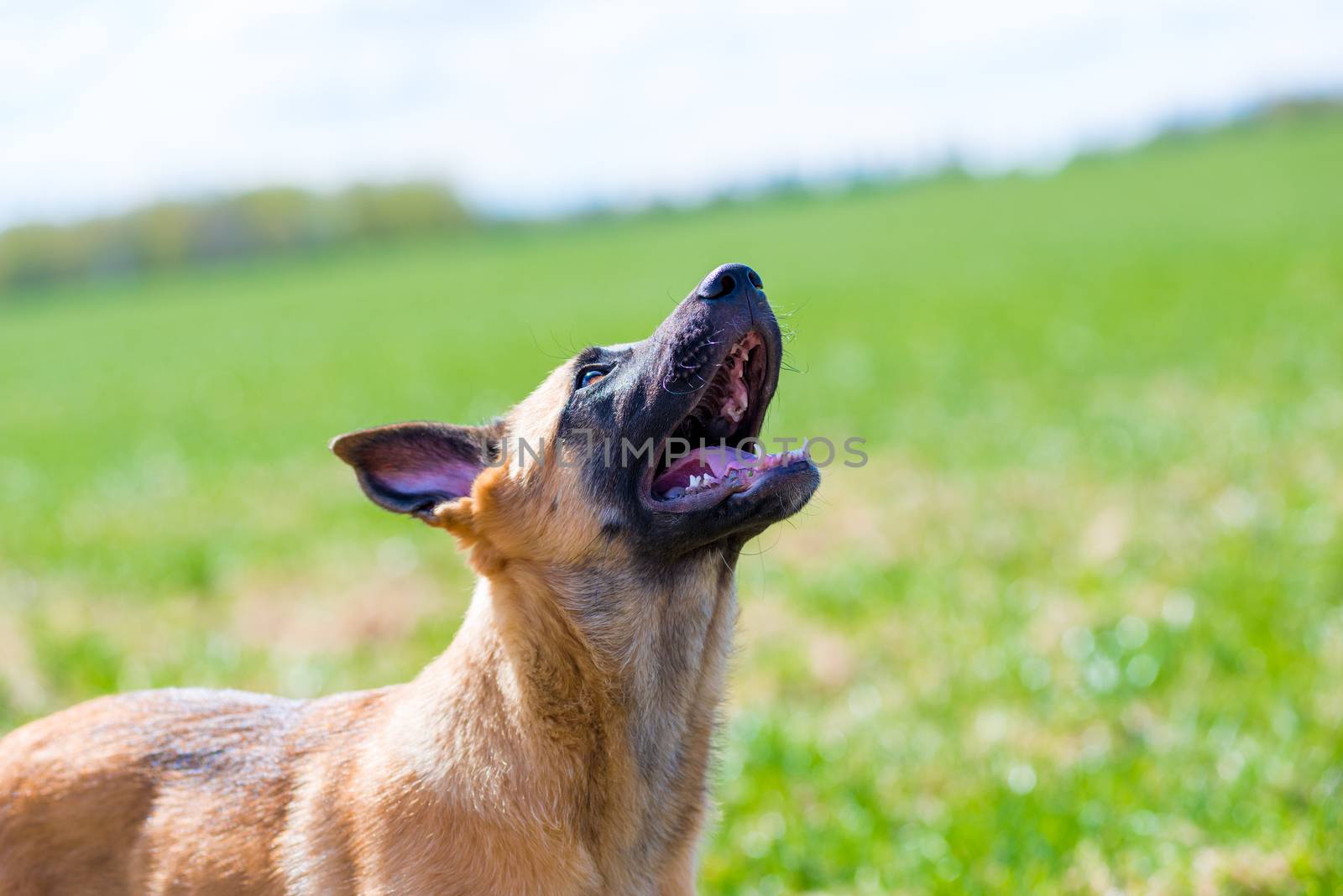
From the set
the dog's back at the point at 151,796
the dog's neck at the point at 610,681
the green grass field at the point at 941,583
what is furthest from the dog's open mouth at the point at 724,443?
the dog's back at the point at 151,796

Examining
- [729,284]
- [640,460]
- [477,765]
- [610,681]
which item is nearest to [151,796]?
[477,765]

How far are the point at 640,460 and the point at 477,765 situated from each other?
0.89 metres

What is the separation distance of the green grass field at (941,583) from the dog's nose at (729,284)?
1.02 meters

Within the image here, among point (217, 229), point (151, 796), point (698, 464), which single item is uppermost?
point (698, 464)

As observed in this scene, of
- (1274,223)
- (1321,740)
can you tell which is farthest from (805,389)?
(1274,223)

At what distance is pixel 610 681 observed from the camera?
308 cm

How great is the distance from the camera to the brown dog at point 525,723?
9.66 feet

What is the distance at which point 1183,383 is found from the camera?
491 inches

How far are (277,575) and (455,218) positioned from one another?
3629 inches

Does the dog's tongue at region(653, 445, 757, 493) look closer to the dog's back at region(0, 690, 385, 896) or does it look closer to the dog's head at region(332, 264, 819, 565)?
the dog's head at region(332, 264, 819, 565)

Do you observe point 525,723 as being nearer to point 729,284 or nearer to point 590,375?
point 590,375

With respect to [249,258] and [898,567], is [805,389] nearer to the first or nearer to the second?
[898,567]

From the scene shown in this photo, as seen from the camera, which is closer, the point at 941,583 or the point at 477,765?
the point at 477,765

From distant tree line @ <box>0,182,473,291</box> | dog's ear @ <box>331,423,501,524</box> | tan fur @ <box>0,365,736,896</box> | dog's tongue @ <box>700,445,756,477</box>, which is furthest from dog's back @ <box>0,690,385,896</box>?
distant tree line @ <box>0,182,473,291</box>
